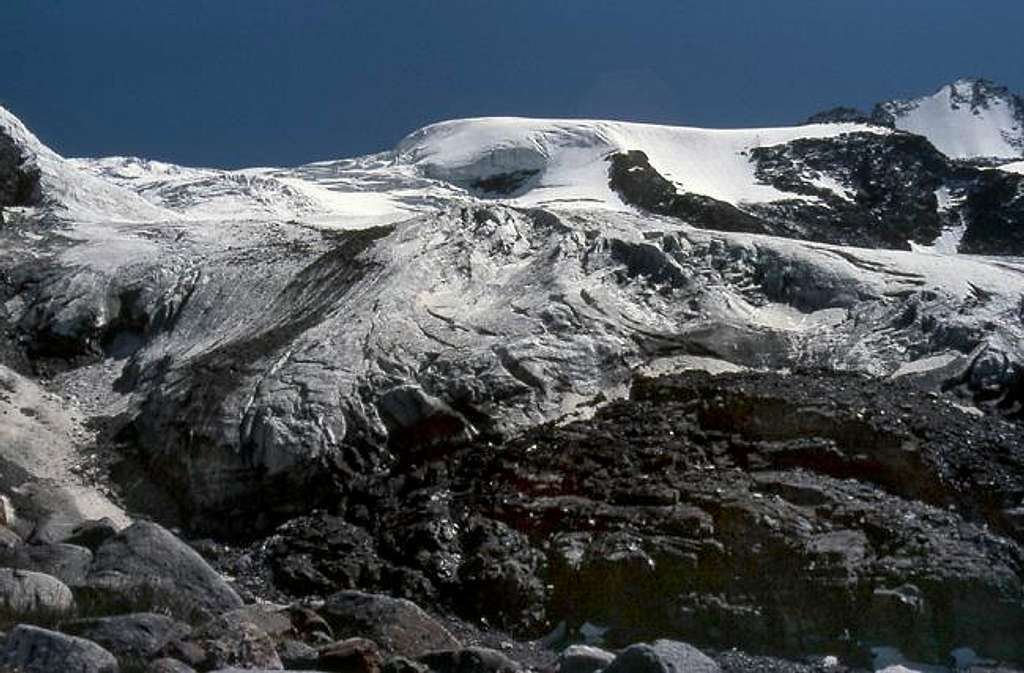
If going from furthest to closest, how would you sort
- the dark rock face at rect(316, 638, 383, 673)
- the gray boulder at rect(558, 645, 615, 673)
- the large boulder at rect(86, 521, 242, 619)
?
the large boulder at rect(86, 521, 242, 619) → the gray boulder at rect(558, 645, 615, 673) → the dark rock face at rect(316, 638, 383, 673)

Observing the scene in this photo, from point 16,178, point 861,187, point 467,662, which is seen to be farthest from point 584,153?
point 467,662

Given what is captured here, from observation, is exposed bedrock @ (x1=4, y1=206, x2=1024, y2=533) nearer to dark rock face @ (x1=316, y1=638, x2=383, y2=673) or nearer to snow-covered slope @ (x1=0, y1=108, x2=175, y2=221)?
snow-covered slope @ (x1=0, y1=108, x2=175, y2=221)

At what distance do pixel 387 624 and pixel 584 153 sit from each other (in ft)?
240

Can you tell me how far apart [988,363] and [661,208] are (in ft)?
143

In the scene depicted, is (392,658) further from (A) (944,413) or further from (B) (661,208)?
(B) (661,208)

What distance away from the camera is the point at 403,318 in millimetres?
28656

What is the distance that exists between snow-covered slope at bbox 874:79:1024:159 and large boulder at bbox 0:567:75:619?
158825 mm

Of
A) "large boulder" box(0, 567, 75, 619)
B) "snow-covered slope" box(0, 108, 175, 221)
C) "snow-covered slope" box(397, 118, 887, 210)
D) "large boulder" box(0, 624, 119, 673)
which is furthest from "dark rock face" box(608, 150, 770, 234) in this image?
"large boulder" box(0, 624, 119, 673)

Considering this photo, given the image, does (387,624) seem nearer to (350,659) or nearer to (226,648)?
(350,659)

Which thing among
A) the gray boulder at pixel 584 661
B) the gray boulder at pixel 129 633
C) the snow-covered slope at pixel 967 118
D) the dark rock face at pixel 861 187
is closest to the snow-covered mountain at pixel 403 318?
the gray boulder at pixel 584 661

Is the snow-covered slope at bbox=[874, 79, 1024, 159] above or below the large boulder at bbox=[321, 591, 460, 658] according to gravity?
above

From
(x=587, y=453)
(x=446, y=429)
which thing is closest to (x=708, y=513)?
(x=587, y=453)

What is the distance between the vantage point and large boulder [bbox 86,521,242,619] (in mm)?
15961

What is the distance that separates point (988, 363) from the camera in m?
26.4
